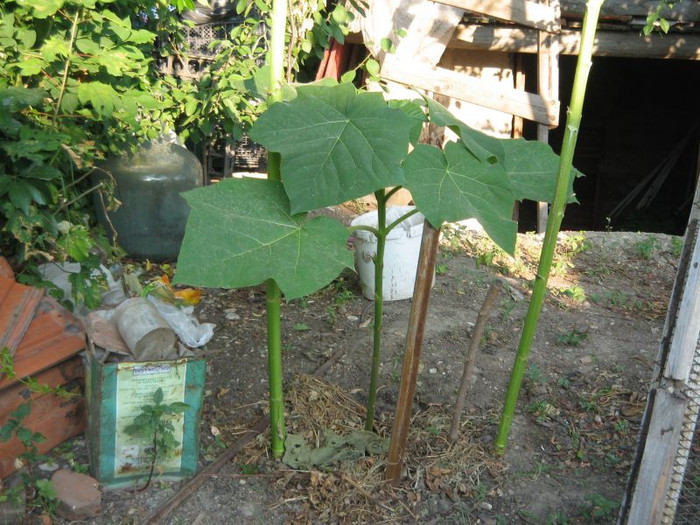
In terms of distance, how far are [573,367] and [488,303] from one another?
3.62ft

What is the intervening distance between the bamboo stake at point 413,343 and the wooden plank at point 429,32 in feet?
12.0

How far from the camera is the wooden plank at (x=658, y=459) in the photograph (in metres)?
1.95

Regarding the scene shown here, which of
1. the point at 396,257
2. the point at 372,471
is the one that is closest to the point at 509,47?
the point at 396,257

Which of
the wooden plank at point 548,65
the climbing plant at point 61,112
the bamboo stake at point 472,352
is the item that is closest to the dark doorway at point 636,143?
the wooden plank at point 548,65

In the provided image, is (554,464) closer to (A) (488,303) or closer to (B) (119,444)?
(A) (488,303)

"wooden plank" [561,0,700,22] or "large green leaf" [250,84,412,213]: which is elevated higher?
"wooden plank" [561,0,700,22]

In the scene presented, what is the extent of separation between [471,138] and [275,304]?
33.6 inches

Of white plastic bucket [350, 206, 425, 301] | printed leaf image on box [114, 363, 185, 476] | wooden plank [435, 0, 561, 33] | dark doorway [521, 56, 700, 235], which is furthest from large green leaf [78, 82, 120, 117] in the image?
dark doorway [521, 56, 700, 235]

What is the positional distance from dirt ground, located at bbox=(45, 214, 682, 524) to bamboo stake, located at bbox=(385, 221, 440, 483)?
6.0 inches

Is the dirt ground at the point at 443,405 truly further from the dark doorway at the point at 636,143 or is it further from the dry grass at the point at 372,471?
the dark doorway at the point at 636,143

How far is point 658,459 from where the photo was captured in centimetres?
200

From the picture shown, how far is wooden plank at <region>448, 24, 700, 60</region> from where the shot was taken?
576 cm

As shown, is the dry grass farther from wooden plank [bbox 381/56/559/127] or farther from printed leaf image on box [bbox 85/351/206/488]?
wooden plank [bbox 381/56/559/127]

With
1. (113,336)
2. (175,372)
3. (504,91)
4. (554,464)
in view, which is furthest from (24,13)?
(504,91)
